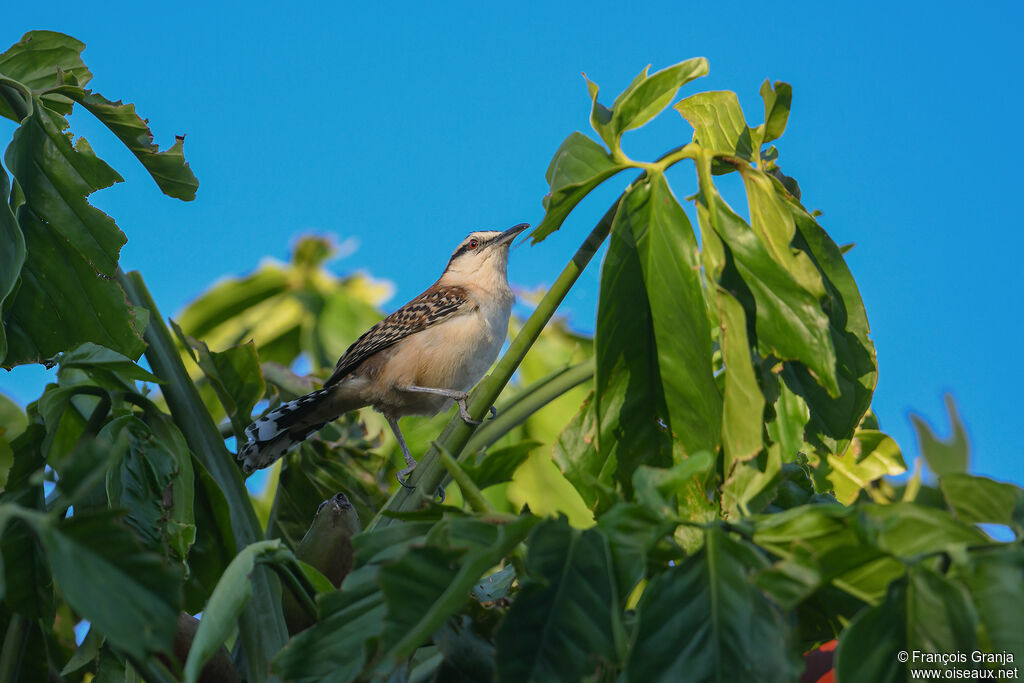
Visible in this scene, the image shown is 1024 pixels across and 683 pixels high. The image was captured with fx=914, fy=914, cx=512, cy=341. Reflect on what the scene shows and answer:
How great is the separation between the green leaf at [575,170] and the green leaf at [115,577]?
1057mm

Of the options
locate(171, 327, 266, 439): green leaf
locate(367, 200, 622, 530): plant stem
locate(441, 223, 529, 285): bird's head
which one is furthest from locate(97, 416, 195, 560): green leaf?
locate(441, 223, 529, 285): bird's head

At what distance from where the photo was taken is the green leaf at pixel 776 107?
6.60 ft

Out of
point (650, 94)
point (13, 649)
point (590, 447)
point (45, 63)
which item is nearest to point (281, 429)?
point (13, 649)

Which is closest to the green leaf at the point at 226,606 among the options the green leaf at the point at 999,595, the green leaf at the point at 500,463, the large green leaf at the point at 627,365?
the green leaf at the point at 500,463

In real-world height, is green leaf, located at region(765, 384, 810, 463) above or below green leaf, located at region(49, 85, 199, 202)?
below

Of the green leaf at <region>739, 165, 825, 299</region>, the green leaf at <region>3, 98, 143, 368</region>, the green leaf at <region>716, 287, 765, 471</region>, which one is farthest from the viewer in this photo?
the green leaf at <region>3, 98, 143, 368</region>

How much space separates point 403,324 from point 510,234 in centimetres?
101

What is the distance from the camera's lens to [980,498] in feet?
4.72

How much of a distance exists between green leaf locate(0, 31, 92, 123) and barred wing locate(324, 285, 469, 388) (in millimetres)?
2018

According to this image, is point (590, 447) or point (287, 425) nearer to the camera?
point (590, 447)

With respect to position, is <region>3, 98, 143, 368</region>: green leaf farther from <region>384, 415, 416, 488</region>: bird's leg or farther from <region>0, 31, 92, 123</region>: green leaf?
<region>384, 415, 416, 488</region>: bird's leg

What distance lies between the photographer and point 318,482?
3.11 m

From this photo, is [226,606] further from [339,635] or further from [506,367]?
[506,367]

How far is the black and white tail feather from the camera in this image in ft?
10.7
